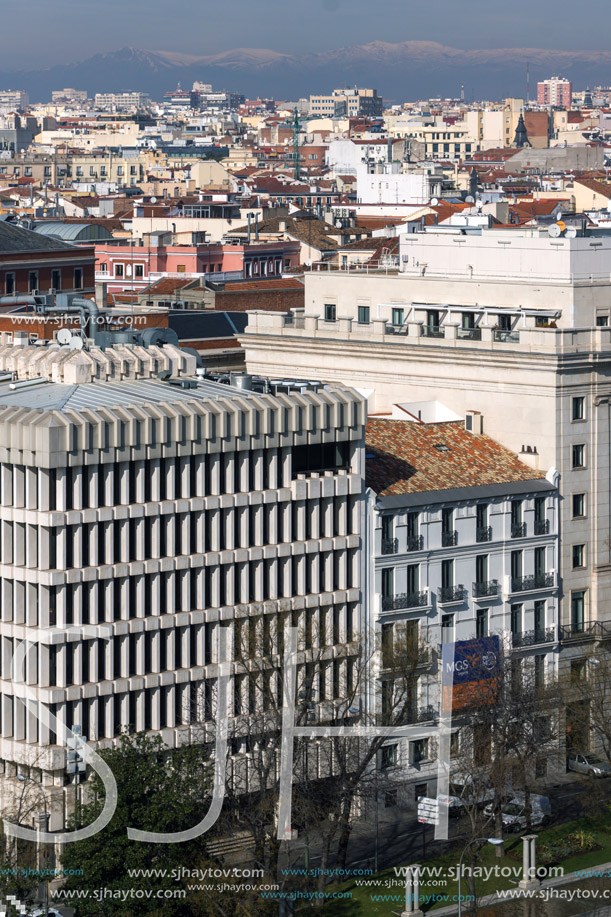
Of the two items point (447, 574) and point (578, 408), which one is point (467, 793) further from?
point (578, 408)

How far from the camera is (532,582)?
8812 cm

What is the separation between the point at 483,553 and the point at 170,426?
Answer: 16953 mm

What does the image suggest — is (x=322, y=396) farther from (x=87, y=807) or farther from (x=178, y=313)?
(x=178, y=313)

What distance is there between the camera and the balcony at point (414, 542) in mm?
83438

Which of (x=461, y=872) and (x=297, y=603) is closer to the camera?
(x=461, y=872)

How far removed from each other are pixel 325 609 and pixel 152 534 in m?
9.17

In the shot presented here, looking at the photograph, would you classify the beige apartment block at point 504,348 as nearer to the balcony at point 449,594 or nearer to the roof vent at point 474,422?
the roof vent at point 474,422

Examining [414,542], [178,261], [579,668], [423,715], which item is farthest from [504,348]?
[178,261]

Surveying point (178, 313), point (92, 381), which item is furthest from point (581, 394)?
point (178, 313)

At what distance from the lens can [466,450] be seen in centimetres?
8875

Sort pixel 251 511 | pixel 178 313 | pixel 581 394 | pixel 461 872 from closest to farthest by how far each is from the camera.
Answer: pixel 461 872 < pixel 251 511 < pixel 581 394 < pixel 178 313

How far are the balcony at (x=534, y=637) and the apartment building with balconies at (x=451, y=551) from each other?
1.6 inches

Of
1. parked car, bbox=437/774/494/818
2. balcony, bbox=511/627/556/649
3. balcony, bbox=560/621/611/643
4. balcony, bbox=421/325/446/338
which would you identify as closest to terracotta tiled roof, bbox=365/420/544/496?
balcony, bbox=421/325/446/338

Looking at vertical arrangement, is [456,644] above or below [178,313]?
below
